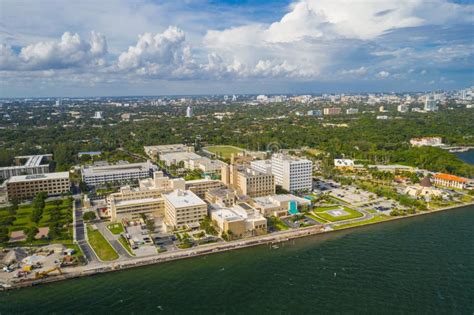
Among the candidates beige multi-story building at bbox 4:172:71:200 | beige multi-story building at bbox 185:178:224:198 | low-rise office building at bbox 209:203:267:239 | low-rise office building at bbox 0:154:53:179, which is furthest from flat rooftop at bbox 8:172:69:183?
low-rise office building at bbox 209:203:267:239

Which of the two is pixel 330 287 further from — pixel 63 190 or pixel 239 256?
pixel 63 190

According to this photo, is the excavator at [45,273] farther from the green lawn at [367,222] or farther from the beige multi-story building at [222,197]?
the green lawn at [367,222]

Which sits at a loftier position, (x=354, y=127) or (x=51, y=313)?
(x=354, y=127)

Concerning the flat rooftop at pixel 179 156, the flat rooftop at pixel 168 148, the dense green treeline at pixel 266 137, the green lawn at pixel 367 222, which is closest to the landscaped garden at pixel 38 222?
the dense green treeline at pixel 266 137

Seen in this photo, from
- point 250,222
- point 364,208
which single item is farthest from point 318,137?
point 250,222

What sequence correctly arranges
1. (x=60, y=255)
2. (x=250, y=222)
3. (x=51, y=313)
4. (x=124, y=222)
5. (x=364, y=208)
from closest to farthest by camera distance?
1. (x=51, y=313)
2. (x=60, y=255)
3. (x=250, y=222)
4. (x=124, y=222)
5. (x=364, y=208)

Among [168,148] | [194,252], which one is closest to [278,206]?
[194,252]

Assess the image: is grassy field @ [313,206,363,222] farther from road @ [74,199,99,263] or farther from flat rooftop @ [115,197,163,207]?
road @ [74,199,99,263]
